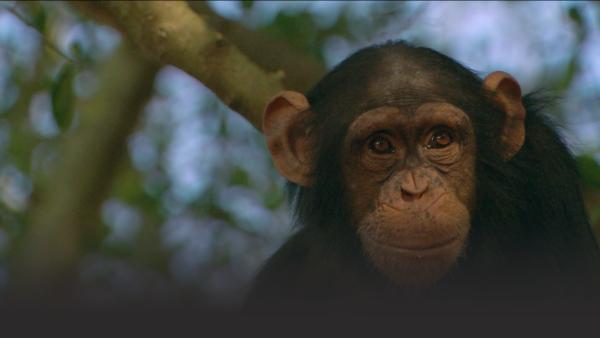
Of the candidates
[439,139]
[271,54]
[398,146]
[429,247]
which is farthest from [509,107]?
[271,54]

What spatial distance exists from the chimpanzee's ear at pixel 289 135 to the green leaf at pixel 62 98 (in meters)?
1.19

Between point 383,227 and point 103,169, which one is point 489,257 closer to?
point 383,227

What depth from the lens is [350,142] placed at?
445cm

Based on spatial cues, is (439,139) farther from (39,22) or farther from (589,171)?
(39,22)

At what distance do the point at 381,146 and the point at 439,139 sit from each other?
28 centimetres

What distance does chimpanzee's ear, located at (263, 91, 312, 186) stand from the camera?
187 inches

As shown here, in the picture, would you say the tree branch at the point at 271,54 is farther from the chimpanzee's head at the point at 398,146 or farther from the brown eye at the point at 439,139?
the brown eye at the point at 439,139

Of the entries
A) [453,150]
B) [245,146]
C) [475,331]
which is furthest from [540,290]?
[245,146]

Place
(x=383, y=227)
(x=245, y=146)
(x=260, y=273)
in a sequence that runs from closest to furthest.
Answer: (x=383, y=227) < (x=260, y=273) < (x=245, y=146)

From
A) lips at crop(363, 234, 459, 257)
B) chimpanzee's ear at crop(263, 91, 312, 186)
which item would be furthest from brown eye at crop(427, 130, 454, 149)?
chimpanzee's ear at crop(263, 91, 312, 186)

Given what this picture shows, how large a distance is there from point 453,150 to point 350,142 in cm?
52

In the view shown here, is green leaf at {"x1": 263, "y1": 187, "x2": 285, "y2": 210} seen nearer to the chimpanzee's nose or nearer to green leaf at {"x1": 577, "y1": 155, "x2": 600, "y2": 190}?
green leaf at {"x1": 577, "y1": 155, "x2": 600, "y2": 190}

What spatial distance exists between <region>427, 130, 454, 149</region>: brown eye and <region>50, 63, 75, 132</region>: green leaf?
7.00ft

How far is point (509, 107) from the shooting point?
461 centimetres
